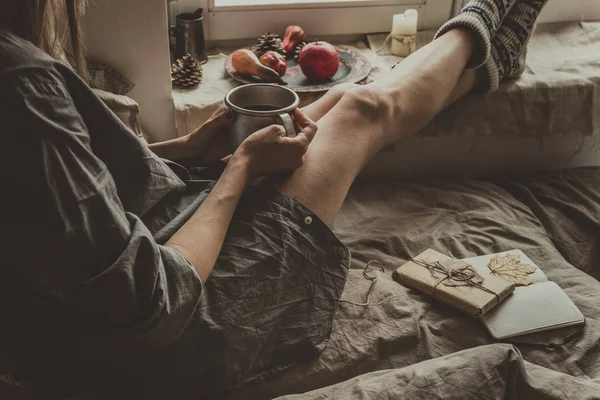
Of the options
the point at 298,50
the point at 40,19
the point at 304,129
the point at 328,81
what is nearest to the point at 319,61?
the point at 328,81

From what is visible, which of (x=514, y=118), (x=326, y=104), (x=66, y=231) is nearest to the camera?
(x=66, y=231)

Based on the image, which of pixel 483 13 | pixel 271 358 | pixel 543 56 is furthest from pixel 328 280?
pixel 543 56

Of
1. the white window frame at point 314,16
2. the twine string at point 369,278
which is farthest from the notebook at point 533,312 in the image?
the white window frame at point 314,16

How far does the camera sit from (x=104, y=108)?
0.81 m

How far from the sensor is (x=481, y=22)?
146cm

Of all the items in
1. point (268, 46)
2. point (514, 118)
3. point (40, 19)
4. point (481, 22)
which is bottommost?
point (514, 118)

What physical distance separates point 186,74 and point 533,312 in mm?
891

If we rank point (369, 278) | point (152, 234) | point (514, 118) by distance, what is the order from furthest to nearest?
point (514, 118), point (369, 278), point (152, 234)

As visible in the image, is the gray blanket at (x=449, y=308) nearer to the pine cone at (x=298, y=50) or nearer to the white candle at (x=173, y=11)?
the pine cone at (x=298, y=50)

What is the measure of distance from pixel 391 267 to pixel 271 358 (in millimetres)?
370

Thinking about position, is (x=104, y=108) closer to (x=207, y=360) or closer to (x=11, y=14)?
(x=11, y=14)

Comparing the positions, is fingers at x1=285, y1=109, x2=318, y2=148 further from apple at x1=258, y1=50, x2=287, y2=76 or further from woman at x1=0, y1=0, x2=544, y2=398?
apple at x1=258, y1=50, x2=287, y2=76

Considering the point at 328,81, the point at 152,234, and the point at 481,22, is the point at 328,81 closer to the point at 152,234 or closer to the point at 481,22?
the point at 481,22

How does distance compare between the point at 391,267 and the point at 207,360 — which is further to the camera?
the point at 391,267
